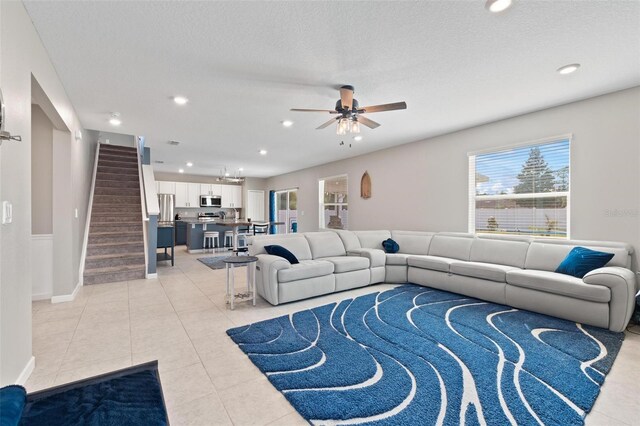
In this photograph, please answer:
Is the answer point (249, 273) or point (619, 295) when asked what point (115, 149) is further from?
point (619, 295)

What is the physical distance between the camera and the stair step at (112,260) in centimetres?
499

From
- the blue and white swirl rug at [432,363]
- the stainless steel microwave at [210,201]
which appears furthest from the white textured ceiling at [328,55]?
the stainless steel microwave at [210,201]

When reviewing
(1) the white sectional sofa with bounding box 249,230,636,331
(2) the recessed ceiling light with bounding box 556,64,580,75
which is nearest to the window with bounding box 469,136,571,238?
(1) the white sectional sofa with bounding box 249,230,636,331

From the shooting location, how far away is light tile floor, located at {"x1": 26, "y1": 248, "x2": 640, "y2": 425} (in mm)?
1793

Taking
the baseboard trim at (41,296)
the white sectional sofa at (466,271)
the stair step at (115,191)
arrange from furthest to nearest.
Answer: the stair step at (115,191), the baseboard trim at (41,296), the white sectional sofa at (466,271)

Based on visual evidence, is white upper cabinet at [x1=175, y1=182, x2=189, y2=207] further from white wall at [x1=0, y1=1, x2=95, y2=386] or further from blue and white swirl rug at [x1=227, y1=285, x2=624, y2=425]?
blue and white swirl rug at [x1=227, y1=285, x2=624, y2=425]

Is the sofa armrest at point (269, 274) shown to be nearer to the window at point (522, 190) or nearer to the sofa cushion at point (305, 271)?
the sofa cushion at point (305, 271)

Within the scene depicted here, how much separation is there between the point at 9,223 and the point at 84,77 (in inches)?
80.8

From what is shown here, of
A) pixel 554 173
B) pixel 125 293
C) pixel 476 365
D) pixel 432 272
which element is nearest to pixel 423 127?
pixel 554 173

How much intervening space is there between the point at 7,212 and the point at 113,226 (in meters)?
4.75

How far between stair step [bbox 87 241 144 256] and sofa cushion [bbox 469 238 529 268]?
6053 mm

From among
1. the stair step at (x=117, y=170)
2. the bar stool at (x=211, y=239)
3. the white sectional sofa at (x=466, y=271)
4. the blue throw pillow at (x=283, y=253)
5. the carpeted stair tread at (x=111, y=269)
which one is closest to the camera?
the white sectional sofa at (x=466, y=271)

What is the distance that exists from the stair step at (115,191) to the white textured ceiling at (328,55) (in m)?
2.33

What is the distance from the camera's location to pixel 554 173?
3.97 meters
